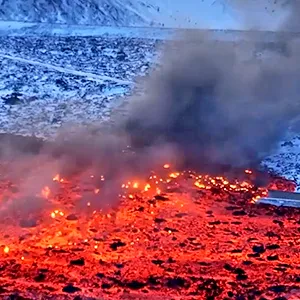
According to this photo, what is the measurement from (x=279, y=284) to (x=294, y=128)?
17.3 ft

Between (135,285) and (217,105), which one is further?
(217,105)

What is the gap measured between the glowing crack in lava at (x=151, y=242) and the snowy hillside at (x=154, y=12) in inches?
389

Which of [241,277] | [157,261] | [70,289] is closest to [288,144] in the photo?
[241,277]

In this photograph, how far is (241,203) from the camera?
8625 millimetres

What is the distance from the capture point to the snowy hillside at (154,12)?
18156mm

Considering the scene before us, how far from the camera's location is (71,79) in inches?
543

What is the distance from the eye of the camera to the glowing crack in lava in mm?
6766

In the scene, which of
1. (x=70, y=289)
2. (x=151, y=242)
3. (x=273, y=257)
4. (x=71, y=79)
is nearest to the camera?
(x=70, y=289)

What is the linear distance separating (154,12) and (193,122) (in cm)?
843

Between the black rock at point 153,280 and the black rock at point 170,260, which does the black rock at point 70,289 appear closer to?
the black rock at point 153,280

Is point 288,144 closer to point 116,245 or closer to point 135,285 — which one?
point 116,245

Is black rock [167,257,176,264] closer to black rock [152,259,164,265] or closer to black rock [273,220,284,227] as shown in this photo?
black rock [152,259,164,265]

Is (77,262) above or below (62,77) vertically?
below

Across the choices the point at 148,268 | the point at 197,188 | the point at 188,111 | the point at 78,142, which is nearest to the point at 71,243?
the point at 148,268
